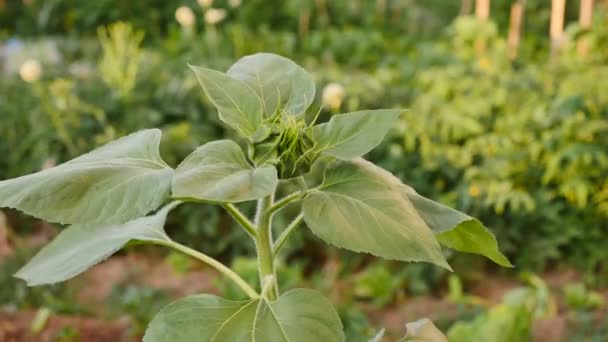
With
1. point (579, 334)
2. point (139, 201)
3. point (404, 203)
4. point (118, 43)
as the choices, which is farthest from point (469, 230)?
point (118, 43)

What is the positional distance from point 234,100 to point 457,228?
0.85 feet

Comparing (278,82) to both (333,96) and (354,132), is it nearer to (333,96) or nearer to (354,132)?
(354,132)

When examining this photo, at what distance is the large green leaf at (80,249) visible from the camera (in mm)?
791

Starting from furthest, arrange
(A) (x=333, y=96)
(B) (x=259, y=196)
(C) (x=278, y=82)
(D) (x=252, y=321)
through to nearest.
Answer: (A) (x=333, y=96), (C) (x=278, y=82), (D) (x=252, y=321), (B) (x=259, y=196)

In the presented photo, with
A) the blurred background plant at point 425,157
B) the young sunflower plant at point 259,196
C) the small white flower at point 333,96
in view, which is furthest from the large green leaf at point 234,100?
the small white flower at point 333,96

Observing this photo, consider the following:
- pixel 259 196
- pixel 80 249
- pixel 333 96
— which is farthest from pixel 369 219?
pixel 333 96

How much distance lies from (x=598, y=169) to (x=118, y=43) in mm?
2385

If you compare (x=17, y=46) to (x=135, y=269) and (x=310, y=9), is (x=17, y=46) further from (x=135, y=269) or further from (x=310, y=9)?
(x=135, y=269)

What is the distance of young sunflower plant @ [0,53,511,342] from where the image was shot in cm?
66

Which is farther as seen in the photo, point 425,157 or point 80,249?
point 425,157

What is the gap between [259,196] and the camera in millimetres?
633

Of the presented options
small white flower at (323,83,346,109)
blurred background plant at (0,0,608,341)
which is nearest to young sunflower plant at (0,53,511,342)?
blurred background plant at (0,0,608,341)

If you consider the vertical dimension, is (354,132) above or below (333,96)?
above

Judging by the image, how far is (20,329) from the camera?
91.9 inches
